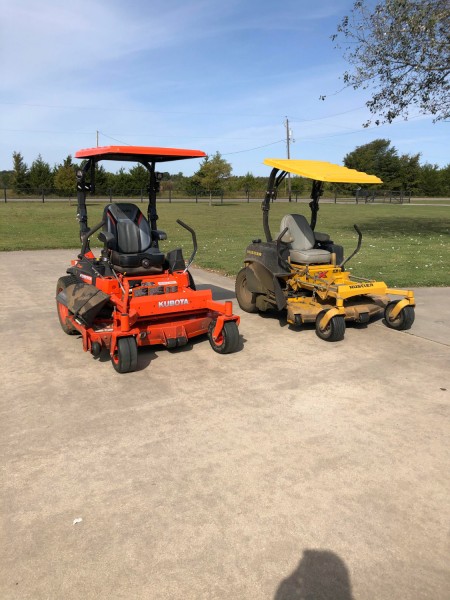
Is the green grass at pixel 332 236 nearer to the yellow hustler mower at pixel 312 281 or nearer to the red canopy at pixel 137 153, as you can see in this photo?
the yellow hustler mower at pixel 312 281

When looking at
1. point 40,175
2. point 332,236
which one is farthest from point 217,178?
point 332,236

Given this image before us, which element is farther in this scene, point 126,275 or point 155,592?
point 126,275

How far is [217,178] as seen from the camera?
41812mm

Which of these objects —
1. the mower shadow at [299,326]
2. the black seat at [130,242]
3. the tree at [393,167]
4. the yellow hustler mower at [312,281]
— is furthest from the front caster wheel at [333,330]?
the tree at [393,167]

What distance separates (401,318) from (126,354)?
12.1 feet

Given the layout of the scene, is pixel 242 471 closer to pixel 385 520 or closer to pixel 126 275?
pixel 385 520

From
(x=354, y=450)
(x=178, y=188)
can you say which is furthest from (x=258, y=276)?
(x=178, y=188)

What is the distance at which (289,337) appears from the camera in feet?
21.3

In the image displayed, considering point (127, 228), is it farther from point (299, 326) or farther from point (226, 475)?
point (226, 475)

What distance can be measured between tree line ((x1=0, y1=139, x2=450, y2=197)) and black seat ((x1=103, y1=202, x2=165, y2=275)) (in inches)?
714

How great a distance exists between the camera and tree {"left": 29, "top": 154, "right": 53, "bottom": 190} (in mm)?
46562

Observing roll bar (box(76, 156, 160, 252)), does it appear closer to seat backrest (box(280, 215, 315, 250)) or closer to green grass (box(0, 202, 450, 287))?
seat backrest (box(280, 215, 315, 250))

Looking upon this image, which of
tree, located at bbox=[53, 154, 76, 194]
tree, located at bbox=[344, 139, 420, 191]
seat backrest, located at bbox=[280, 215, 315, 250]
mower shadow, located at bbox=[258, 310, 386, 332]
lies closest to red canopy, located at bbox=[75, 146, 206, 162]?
seat backrest, located at bbox=[280, 215, 315, 250]

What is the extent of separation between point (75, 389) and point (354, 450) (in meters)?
2.59
